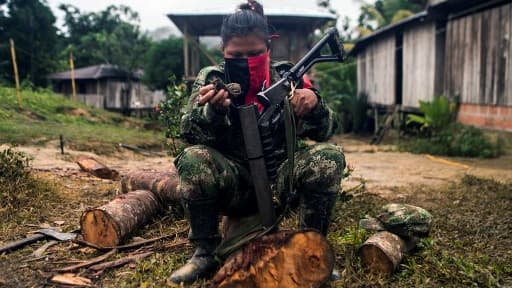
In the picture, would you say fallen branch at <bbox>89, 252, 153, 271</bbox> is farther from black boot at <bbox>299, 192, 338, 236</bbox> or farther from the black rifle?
black boot at <bbox>299, 192, 338, 236</bbox>

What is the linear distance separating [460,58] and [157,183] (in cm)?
822

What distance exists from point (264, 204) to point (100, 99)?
2485 cm

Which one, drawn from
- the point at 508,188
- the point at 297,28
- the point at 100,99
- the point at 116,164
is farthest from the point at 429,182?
the point at 100,99

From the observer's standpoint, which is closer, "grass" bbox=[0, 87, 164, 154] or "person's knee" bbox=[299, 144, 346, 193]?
"person's knee" bbox=[299, 144, 346, 193]

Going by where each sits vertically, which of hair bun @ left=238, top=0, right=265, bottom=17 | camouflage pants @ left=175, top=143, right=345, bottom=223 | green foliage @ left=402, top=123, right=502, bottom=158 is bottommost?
green foliage @ left=402, top=123, right=502, bottom=158

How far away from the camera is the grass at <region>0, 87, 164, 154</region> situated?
8.95 meters

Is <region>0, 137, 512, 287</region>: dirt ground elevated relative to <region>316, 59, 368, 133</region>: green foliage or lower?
lower

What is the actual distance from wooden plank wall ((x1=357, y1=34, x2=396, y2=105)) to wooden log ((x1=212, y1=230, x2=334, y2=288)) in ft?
41.1

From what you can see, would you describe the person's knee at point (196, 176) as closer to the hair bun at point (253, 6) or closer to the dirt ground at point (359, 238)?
the dirt ground at point (359, 238)

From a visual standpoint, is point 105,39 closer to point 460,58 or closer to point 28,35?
point 28,35

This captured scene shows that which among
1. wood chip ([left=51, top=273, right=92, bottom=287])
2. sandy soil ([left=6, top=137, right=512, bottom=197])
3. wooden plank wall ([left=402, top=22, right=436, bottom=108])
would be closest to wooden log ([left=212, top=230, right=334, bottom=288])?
wood chip ([left=51, top=273, right=92, bottom=287])

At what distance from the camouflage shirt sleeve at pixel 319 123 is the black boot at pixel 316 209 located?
407 mm

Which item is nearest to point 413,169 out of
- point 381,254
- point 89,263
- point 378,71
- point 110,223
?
point 381,254

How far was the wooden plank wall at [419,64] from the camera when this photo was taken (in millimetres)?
11203
